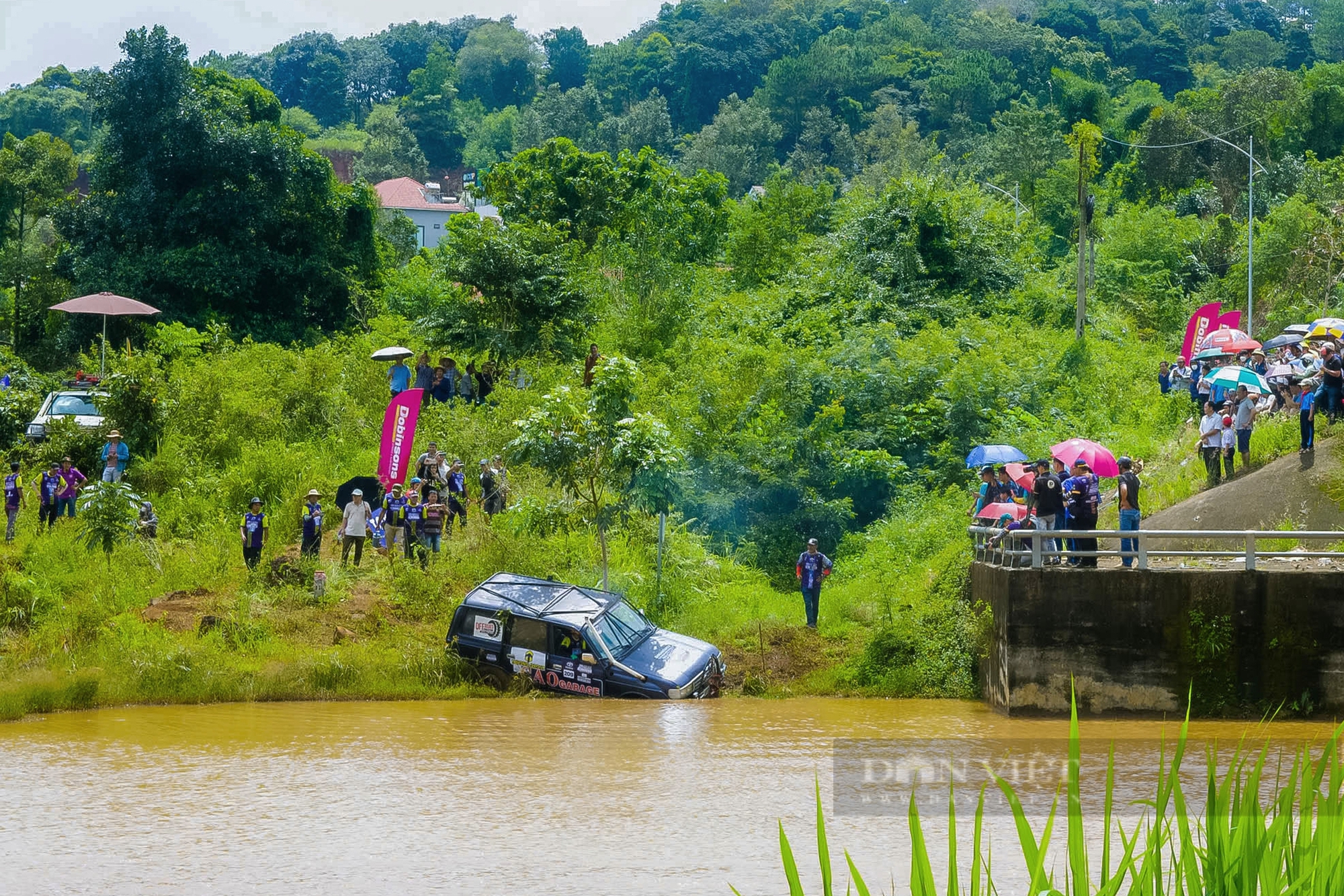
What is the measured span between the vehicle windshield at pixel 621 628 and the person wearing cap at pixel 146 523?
9154 mm

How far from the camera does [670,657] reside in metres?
17.9

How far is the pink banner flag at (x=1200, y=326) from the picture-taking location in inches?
1129

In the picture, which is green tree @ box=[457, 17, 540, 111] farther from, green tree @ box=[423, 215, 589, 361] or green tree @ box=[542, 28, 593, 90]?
green tree @ box=[423, 215, 589, 361]

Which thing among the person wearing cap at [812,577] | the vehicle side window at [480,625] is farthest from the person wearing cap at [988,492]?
the vehicle side window at [480,625]

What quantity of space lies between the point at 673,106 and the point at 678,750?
436ft

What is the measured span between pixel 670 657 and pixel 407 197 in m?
101

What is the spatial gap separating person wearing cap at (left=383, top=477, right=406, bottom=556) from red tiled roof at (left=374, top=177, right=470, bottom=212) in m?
91.0

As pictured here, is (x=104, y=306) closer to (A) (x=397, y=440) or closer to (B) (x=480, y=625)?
(A) (x=397, y=440)

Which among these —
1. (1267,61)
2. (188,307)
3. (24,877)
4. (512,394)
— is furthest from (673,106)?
(24,877)

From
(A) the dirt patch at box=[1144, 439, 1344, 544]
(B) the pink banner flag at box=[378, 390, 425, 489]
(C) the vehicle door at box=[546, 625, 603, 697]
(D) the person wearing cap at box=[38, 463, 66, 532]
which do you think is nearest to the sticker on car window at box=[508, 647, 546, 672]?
(C) the vehicle door at box=[546, 625, 603, 697]

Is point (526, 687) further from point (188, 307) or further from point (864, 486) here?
point (188, 307)

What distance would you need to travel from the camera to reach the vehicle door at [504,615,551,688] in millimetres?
17656

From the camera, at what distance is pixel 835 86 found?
123750mm

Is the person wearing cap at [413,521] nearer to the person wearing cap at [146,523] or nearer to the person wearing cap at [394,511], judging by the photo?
the person wearing cap at [394,511]
